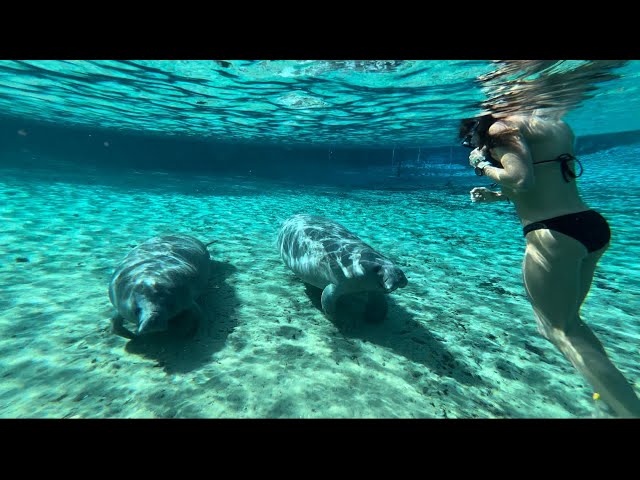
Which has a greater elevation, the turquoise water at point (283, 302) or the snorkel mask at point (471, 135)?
the snorkel mask at point (471, 135)

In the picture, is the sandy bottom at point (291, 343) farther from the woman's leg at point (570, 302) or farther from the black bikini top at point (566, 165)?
the black bikini top at point (566, 165)

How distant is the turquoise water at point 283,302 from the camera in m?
3.50

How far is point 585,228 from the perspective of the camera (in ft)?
9.63

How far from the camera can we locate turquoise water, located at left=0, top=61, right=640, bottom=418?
138 inches

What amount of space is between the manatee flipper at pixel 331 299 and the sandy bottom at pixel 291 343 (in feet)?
0.76

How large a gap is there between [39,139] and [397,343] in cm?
8459

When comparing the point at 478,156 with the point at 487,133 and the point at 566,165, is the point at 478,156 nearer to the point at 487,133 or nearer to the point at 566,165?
the point at 487,133

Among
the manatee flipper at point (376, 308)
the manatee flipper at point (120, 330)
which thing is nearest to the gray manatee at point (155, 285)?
the manatee flipper at point (120, 330)

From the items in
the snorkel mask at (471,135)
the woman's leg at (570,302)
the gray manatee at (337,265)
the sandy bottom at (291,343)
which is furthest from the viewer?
the gray manatee at (337,265)

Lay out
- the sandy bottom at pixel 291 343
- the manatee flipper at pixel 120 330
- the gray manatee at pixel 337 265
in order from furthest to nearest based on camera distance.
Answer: the gray manatee at pixel 337 265
the manatee flipper at pixel 120 330
the sandy bottom at pixel 291 343

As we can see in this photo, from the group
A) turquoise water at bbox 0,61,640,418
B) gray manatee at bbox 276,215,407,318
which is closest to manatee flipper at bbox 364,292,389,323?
gray manatee at bbox 276,215,407,318

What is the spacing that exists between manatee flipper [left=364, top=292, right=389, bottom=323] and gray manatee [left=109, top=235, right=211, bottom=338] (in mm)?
2857

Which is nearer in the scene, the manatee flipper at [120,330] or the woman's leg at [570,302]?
the woman's leg at [570,302]
